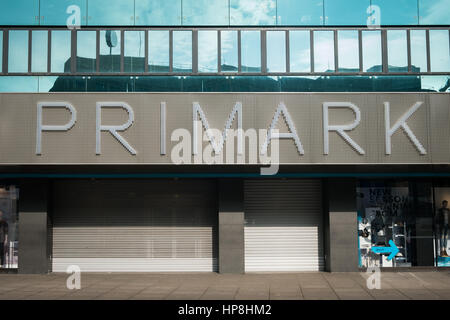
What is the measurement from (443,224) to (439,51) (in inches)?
235

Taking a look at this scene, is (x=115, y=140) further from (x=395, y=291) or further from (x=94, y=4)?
(x=395, y=291)

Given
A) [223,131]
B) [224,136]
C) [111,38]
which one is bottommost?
[224,136]

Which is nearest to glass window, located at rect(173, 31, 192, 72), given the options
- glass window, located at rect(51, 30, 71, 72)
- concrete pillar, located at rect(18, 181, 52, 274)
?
glass window, located at rect(51, 30, 71, 72)

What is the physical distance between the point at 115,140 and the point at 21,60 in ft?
15.0

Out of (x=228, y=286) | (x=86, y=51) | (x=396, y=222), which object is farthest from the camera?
(x=396, y=222)

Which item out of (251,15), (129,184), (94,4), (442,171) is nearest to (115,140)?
(129,184)

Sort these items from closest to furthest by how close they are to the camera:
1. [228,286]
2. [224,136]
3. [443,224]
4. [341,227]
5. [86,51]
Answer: [228,286]
[224,136]
[341,227]
[86,51]
[443,224]

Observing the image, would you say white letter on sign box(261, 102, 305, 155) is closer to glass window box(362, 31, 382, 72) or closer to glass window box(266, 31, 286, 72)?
glass window box(266, 31, 286, 72)

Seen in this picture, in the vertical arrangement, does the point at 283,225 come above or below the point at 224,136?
below

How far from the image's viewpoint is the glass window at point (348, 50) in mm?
14367

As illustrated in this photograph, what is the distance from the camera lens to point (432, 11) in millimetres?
14438

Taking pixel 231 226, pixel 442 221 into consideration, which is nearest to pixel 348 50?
Answer: pixel 442 221

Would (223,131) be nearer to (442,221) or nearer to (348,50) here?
(348,50)
